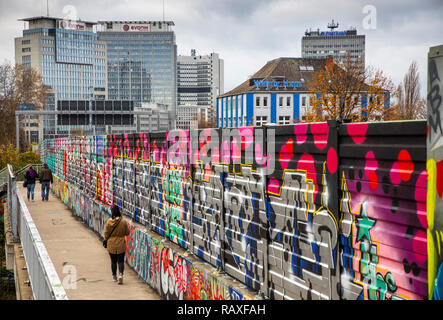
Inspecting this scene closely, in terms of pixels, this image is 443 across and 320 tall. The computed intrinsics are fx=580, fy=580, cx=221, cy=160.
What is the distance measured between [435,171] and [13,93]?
267ft

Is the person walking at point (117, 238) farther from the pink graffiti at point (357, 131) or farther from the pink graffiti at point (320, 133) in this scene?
the pink graffiti at point (357, 131)

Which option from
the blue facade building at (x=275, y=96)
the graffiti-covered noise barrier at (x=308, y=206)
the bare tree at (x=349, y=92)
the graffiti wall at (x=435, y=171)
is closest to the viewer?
the graffiti wall at (x=435, y=171)

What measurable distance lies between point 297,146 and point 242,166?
1449 millimetres

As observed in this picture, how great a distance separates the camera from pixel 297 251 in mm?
5816

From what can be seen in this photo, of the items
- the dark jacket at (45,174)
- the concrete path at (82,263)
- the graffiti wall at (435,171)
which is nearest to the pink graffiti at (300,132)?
the graffiti wall at (435,171)

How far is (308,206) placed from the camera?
18.0 feet

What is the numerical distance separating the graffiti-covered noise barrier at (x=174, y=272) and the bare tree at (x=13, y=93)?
→ 208ft

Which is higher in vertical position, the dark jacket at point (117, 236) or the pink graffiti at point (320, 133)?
the pink graffiti at point (320, 133)

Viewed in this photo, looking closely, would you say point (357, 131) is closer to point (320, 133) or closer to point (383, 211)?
point (320, 133)

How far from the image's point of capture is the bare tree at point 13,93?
7444cm

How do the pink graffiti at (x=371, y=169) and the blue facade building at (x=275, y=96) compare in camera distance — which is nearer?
the pink graffiti at (x=371, y=169)

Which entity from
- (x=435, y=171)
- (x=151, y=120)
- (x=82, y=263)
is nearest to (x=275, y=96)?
(x=151, y=120)
